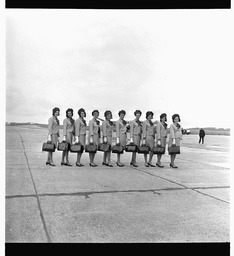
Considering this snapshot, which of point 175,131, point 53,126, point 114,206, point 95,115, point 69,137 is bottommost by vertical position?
point 114,206

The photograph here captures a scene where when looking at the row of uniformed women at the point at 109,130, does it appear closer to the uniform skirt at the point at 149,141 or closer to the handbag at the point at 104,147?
the uniform skirt at the point at 149,141

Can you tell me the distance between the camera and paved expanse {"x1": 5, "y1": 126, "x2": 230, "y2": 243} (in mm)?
3236

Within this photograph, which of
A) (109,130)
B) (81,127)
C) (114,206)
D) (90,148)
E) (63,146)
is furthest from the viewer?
(109,130)

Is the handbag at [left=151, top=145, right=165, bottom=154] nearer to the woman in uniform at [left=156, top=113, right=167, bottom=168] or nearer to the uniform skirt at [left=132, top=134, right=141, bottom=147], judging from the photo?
the woman in uniform at [left=156, top=113, right=167, bottom=168]

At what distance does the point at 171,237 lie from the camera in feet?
10.6

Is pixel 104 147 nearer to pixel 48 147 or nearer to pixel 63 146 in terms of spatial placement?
pixel 63 146

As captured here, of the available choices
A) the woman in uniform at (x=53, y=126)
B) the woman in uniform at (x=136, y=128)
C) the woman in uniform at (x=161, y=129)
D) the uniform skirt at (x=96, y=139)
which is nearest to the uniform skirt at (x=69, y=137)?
the woman in uniform at (x=53, y=126)

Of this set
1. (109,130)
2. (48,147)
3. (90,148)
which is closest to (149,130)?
(109,130)

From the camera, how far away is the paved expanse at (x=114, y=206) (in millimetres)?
3236

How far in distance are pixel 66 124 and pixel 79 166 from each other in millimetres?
1209

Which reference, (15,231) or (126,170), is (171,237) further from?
(126,170)

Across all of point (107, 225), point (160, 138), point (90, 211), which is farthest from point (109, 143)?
point (107, 225)

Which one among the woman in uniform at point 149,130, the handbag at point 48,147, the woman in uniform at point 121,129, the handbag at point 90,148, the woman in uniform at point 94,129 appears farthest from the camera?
the woman in uniform at point 149,130

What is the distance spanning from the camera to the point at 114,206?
4.21 m
